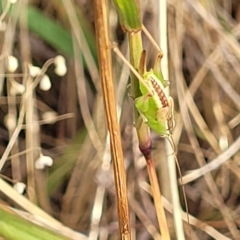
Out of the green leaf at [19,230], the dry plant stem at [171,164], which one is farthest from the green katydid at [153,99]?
the dry plant stem at [171,164]

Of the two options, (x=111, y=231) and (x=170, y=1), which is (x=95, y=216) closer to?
(x=111, y=231)

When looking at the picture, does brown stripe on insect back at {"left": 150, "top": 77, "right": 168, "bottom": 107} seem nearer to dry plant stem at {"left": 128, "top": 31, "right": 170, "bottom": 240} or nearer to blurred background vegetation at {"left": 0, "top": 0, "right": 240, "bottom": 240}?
dry plant stem at {"left": 128, "top": 31, "right": 170, "bottom": 240}

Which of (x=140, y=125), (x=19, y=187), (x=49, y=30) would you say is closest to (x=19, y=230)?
(x=140, y=125)

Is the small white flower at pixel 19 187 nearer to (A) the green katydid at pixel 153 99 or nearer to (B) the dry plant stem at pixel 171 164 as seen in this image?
(B) the dry plant stem at pixel 171 164

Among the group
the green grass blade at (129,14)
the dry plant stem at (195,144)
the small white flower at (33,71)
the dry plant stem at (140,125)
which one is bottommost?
the dry plant stem at (195,144)

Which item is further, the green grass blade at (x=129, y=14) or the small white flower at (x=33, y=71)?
the small white flower at (x=33, y=71)
